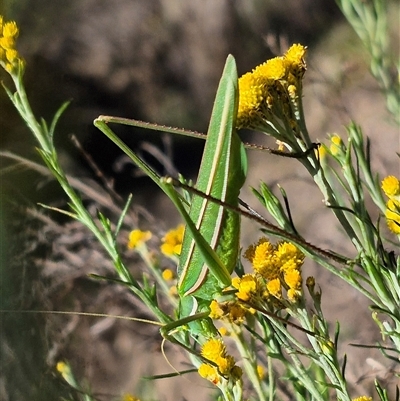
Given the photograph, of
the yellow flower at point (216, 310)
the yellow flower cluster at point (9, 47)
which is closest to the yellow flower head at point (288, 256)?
the yellow flower at point (216, 310)

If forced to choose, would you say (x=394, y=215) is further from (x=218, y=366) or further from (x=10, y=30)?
(x=10, y=30)

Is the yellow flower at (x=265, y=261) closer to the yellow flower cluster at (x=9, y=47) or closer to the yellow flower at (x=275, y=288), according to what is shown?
the yellow flower at (x=275, y=288)

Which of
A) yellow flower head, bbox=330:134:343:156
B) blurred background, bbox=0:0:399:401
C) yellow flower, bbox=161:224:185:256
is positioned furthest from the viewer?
blurred background, bbox=0:0:399:401

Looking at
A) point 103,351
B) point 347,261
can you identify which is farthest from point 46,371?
point 103,351

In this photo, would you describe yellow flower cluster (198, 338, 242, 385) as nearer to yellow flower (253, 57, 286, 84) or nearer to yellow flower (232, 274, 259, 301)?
yellow flower (232, 274, 259, 301)

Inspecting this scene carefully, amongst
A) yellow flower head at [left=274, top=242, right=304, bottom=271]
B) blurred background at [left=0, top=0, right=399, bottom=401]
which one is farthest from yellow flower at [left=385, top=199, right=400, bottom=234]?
blurred background at [left=0, top=0, right=399, bottom=401]

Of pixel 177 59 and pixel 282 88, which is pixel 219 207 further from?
pixel 177 59

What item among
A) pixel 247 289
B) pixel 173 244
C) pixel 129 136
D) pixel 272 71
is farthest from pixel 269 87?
pixel 129 136
